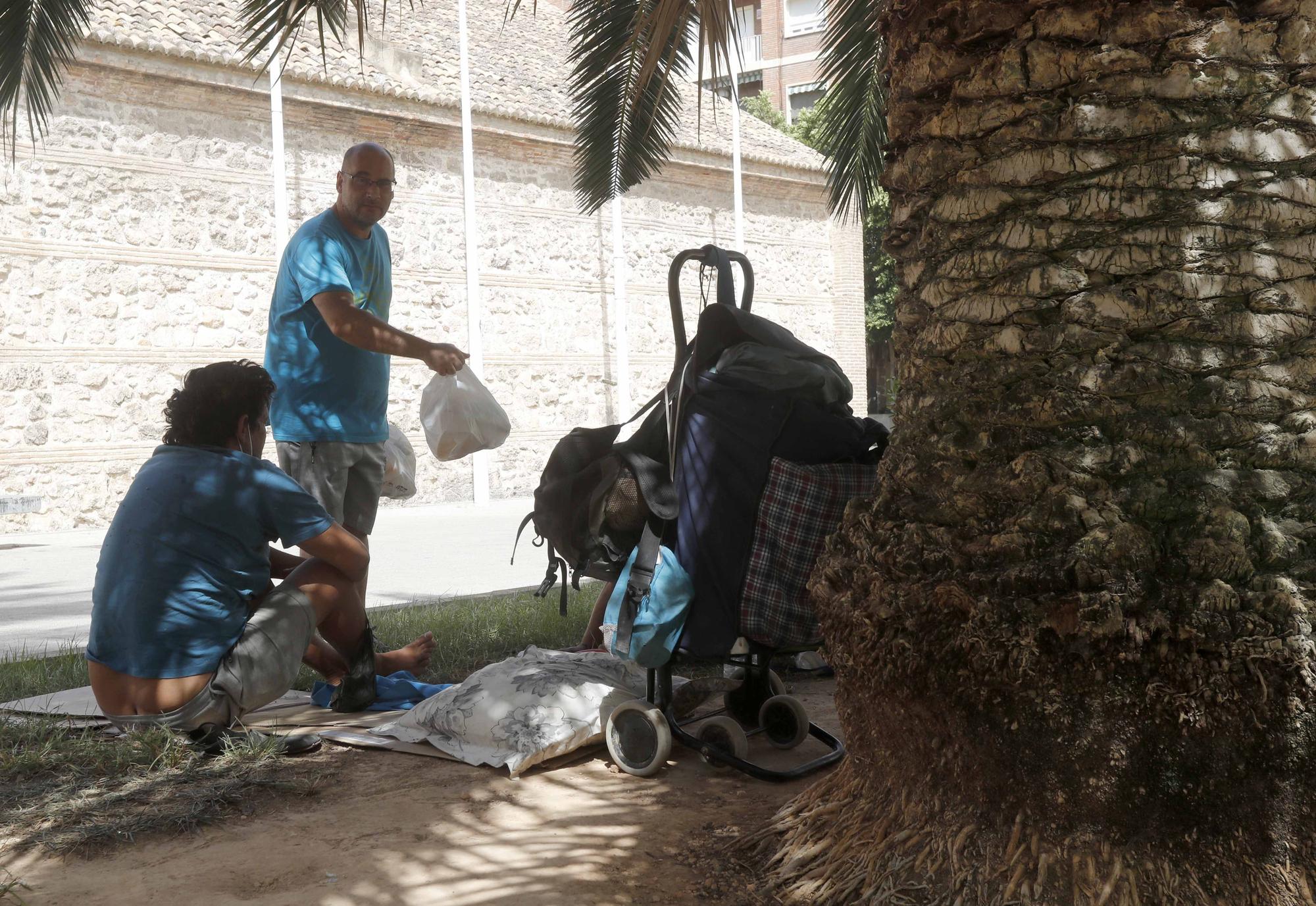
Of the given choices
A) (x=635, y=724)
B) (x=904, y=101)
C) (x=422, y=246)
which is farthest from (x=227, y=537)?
(x=422, y=246)

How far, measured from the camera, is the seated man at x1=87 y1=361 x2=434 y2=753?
3377mm

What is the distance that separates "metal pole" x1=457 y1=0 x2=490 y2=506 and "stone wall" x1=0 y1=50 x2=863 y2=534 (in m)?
0.35

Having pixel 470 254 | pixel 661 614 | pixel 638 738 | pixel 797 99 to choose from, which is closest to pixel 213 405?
pixel 661 614

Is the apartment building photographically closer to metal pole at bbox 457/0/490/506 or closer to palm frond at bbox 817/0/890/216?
metal pole at bbox 457/0/490/506

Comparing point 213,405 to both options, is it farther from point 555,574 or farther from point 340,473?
point 555,574

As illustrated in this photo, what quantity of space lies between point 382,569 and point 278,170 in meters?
7.66

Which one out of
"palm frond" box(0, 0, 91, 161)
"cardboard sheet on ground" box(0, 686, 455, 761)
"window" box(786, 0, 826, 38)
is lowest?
"cardboard sheet on ground" box(0, 686, 455, 761)

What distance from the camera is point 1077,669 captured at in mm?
1929

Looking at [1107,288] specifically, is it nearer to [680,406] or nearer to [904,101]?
[904,101]

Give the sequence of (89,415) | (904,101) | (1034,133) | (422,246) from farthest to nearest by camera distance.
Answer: (422,246) → (89,415) → (904,101) → (1034,133)

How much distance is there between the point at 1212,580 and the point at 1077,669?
0.86ft

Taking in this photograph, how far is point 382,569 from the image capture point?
29.7 feet

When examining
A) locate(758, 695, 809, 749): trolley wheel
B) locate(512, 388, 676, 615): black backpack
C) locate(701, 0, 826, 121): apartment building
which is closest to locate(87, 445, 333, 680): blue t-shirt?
locate(512, 388, 676, 615): black backpack

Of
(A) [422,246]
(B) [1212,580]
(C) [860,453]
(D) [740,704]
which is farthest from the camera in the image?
(A) [422,246]
